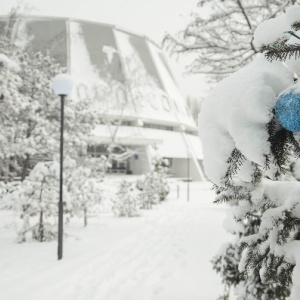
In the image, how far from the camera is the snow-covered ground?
196 inches

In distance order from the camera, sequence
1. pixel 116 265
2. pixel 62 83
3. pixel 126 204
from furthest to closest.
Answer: pixel 126 204 → pixel 62 83 → pixel 116 265

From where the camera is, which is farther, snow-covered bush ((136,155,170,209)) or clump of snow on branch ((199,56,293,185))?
snow-covered bush ((136,155,170,209))

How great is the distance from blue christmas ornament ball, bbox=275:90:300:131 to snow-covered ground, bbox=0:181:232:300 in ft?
14.2

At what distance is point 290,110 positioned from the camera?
111 centimetres

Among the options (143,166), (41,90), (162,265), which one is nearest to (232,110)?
(162,265)

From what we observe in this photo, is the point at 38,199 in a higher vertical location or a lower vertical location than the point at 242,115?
lower

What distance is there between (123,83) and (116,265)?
31.8m

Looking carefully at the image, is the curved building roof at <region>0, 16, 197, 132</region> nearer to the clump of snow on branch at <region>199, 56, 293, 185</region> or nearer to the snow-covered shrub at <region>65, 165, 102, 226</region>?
the snow-covered shrub at <region>65, 165, 102, 226</region>

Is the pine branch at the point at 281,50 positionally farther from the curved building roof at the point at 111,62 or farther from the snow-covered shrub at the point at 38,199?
the curved building roof at the point at 111,62

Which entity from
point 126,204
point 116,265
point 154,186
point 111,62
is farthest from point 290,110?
point 111,62

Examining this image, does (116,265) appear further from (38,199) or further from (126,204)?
(126,204)

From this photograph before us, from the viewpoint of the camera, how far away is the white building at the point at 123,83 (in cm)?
3909

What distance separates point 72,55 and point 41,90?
3030cm

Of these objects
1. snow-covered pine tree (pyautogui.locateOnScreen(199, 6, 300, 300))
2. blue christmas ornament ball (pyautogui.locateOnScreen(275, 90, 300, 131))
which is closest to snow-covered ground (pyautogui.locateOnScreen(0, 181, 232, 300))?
snow-covered pine tree (pyautogui.locateOnScreen(199, 6, 300, 300))
